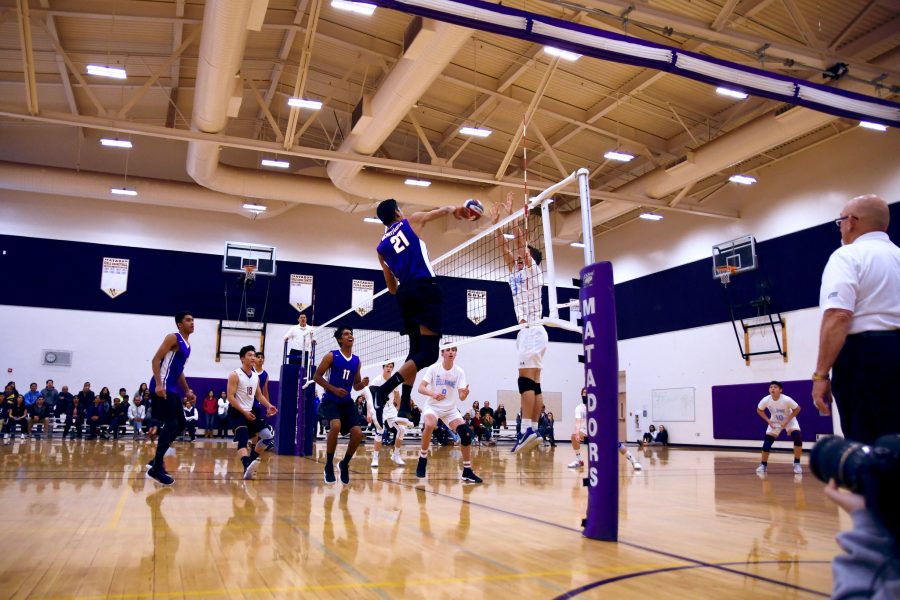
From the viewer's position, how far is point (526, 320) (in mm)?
7859

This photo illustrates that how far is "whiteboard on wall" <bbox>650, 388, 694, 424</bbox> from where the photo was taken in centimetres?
2434

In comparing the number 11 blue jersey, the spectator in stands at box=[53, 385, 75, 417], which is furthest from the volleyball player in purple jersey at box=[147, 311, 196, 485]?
the spectator in stands at box=[53, 385, 75, 417]

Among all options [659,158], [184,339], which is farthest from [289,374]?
[659,158]

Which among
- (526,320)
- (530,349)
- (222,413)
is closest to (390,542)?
(526,320)

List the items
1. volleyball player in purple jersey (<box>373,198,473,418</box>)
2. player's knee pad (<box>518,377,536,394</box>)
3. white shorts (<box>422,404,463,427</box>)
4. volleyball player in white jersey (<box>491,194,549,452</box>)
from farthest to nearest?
white shorts (<box>422,404,463,427</box>) → player's knee pad (<box>518,377,536,394</box>) → volleyball player in white jersey (<box>491,194,549,452</box>) → volleyball player in purple jersey (<box>373,198,473,418</box>)

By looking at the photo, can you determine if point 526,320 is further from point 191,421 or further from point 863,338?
point 191,421

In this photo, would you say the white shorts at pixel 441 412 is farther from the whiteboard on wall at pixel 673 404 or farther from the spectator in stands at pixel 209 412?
the whiteboard on wall at pixel 673 404

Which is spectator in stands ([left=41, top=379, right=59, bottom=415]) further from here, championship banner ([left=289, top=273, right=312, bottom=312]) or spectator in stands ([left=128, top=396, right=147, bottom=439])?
championship banner ([left=289, top=273, right=312, bottom=312])

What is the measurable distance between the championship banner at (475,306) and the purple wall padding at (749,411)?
901cm

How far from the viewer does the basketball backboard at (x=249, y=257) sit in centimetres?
2348

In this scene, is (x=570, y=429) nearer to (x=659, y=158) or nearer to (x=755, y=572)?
(x=659, y=158)

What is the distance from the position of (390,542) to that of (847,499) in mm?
3070

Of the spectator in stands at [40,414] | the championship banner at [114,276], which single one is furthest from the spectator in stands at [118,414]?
the championship banner at [114,276]

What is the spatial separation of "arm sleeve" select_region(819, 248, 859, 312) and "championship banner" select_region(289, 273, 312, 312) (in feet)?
75.5
